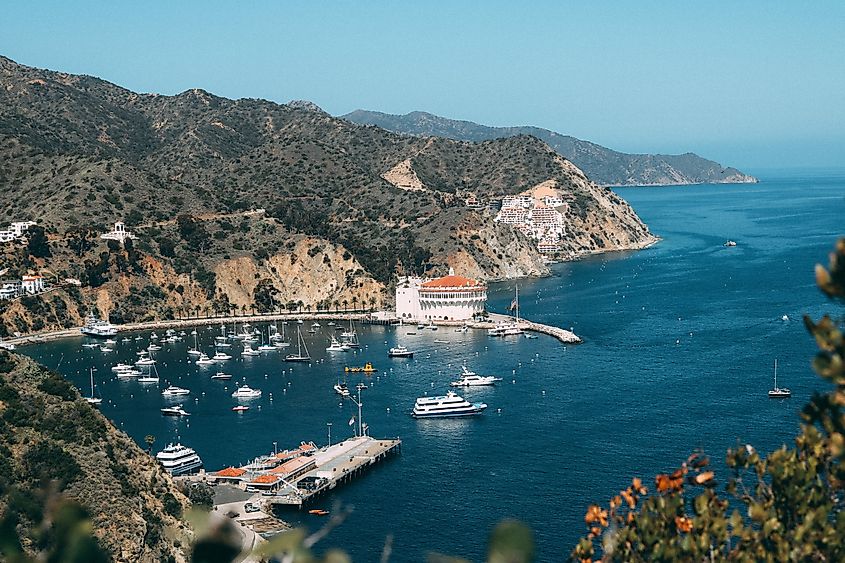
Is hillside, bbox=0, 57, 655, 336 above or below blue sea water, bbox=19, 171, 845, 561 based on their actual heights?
above

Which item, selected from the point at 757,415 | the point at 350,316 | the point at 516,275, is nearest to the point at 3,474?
the point at 757,415

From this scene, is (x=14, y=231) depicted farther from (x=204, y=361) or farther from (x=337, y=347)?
(x=337, y=347)

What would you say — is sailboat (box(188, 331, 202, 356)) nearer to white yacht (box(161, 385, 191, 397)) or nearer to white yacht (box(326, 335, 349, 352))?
white yacht (box(326, 335, 349, 352))

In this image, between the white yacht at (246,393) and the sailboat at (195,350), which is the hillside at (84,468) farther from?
the sailboat at (195,350)

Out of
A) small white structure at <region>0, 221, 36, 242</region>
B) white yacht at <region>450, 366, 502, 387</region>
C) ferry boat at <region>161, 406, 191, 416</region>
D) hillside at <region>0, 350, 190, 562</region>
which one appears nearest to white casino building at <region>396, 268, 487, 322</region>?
white yacht at <region>450, 366, 502, 387</region>

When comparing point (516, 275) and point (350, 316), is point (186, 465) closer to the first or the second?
point (350, 316)

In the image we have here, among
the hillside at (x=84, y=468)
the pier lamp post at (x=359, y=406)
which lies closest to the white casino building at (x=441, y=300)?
the pier lamp post at (x=359, y=406)

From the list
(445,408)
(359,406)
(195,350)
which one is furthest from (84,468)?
(195,350)
